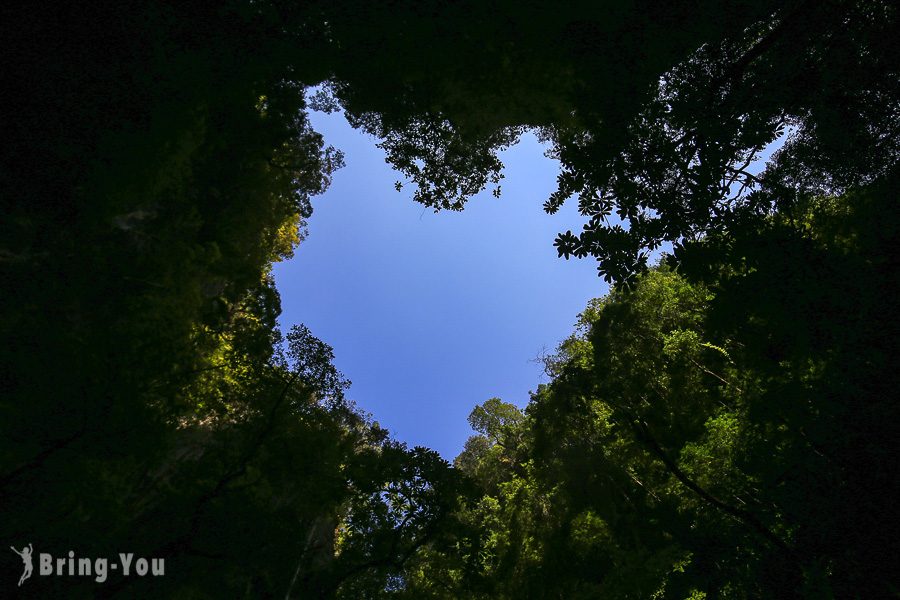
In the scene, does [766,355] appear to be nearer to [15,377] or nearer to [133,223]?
[15,377]

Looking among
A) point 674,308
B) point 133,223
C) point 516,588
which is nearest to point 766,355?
point 674,308

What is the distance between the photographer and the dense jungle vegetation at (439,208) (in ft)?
21.5

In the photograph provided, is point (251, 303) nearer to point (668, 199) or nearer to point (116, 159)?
point (116, 159)

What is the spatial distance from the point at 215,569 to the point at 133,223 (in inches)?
402

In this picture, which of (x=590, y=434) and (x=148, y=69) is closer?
(x=148, y=69)

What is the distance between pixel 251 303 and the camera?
13250mm

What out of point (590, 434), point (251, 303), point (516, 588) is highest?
point (251, 303)

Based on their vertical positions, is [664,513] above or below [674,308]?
below

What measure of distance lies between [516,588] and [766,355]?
11858mm

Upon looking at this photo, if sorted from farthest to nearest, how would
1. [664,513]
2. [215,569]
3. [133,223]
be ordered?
1. [664,513]
2. [133,223]
3. [215,569]

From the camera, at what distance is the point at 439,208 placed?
1387 centimetres

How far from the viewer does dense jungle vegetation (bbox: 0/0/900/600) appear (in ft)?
21.5

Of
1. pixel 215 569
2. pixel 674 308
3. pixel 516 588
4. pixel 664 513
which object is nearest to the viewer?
pixel 215 569

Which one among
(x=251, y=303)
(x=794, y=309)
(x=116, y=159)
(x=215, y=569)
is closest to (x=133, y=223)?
(x=116, y=159)
